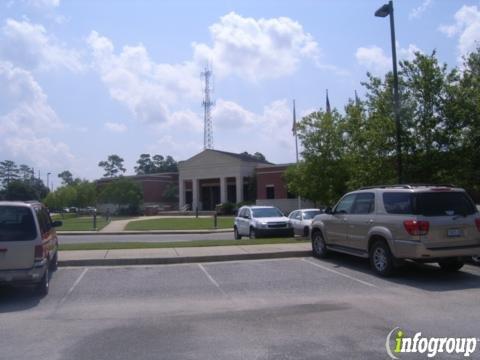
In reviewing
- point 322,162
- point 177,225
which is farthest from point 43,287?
point 177,225

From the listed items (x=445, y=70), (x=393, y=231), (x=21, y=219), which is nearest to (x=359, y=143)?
(x=445, y=70)

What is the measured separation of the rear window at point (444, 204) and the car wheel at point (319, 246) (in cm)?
370

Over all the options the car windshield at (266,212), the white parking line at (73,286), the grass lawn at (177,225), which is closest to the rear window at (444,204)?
the white parking line at (73,286)

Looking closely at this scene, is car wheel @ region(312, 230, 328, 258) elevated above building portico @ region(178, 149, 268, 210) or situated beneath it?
situated beneath

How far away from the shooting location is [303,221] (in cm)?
2231

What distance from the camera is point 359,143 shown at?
18.3m

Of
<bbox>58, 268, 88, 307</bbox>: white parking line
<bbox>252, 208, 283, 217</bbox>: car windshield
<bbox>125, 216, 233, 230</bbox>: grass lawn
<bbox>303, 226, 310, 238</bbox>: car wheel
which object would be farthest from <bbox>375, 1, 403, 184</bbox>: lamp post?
<bbox>125, 216, 233, 230</bbox>: grass lawn

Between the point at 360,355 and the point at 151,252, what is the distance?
959 cm

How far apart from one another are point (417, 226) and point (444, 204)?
0.89 metres

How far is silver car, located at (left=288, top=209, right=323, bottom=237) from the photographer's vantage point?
72.2 ft

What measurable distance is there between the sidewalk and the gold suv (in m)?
3.08

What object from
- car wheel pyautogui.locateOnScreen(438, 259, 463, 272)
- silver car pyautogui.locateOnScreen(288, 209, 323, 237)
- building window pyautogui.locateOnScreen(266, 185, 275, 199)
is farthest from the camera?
building window pyautogui.locateOnScreen(266, 185, 275, 199)

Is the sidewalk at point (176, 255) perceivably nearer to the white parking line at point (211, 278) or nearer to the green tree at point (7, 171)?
the white parking line at point (211, 278)

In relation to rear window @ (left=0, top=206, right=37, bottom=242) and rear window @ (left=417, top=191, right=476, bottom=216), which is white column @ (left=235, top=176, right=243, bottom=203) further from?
rear window @ (left=0, top=206, right=37, bottom=242)
